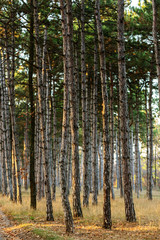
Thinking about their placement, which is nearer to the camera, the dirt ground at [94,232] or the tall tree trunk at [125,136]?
the dirt ground at [94,232]

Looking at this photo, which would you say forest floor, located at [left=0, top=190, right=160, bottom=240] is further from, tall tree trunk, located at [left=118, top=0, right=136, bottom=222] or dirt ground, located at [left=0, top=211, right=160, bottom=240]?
tall tree trunk, located at [left=118, top=0, right=136, bottom=222]

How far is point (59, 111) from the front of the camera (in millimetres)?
25469

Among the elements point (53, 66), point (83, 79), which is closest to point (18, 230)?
point (83, 79)

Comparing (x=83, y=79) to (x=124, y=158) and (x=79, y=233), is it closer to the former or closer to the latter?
(x=124, y=158)

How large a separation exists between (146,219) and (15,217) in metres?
5.19

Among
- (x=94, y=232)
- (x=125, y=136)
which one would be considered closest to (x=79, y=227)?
(x=94, y=232)

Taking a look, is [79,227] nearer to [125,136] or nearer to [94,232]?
[94,232]

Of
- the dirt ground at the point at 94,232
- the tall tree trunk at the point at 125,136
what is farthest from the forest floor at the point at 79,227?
the tall tree trunk at the point at 125,136

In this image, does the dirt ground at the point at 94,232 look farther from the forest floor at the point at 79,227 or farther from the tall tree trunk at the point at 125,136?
the tall tree trunk at the point at 125,136

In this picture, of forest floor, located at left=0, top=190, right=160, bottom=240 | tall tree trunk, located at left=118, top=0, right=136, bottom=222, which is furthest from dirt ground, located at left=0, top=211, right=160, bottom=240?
tall tree trunk, located at left=118, top=0, right=136, bottom=222

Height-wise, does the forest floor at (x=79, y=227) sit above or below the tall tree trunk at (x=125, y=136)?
below

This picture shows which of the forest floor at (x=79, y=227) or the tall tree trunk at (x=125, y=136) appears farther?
the tall tree trunk at (x=125, y=136)

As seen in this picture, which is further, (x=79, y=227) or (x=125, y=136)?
(x=125, y=136)

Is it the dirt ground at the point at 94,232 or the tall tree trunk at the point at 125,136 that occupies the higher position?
the tall tree trunk at the point at 125,136
